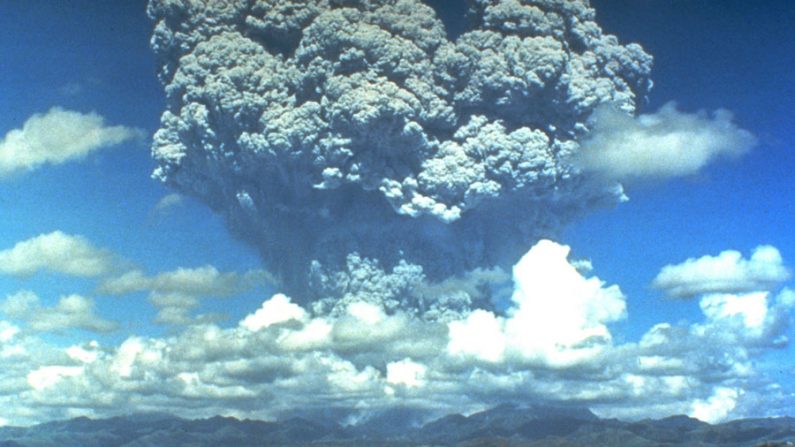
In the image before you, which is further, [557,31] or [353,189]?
[353,189]

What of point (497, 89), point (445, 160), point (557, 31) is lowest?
point (445, 160)

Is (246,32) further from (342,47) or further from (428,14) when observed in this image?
(428,14)

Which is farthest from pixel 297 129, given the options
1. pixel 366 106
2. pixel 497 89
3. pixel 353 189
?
pixel 497 89

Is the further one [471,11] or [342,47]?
[471,11]

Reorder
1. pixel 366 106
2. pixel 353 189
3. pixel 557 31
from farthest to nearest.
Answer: pixel 353 189, pixel 557 31, pixel 366 106

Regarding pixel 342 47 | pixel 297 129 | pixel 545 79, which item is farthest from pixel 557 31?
pixel 297 129

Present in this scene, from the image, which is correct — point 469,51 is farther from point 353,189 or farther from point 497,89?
point 353,189

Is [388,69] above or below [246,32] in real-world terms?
below

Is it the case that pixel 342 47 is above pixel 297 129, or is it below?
above

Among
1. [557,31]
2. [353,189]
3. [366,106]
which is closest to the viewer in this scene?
[366,106]
